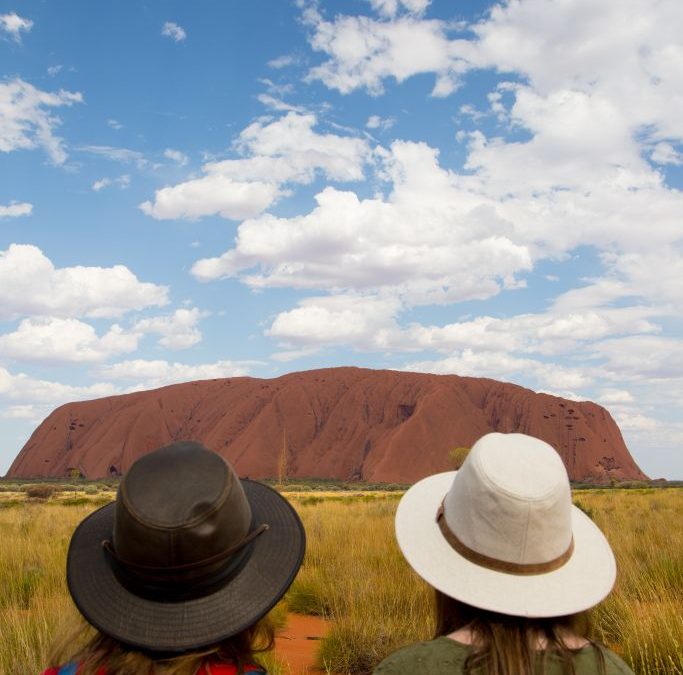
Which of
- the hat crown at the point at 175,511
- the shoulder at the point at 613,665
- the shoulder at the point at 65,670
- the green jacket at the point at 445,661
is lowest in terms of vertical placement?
the shoulder at the point at 613,665

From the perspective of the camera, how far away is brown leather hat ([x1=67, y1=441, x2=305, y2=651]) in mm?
1641

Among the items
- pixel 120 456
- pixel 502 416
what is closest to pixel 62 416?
pixel 120 456

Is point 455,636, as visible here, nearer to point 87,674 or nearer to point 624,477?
point 87,674

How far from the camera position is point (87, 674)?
1702mm

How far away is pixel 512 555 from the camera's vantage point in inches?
68.7

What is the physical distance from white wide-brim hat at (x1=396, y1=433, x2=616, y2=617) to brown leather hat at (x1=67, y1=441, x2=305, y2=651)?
0.46 meters

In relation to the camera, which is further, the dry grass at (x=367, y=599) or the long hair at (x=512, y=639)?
the dry grass at (x=367, y=599)

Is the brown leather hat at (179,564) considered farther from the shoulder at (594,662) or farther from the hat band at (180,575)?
the shoulder at (594,662)

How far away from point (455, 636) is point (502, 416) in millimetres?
93171

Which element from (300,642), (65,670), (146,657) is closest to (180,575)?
(146,657)

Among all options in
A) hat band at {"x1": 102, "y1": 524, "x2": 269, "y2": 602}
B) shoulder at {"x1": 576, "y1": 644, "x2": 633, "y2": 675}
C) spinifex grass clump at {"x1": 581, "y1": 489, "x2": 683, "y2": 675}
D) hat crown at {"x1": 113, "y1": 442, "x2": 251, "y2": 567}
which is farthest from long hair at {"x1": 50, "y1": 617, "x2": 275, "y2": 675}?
spinifex grass clump at {"x1": 581, "y1": 489, "x2": 683, "y2": 675}

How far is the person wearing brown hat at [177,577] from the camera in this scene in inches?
64.7

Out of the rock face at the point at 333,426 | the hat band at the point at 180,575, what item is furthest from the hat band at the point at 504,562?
the rock face at the point at 333,426

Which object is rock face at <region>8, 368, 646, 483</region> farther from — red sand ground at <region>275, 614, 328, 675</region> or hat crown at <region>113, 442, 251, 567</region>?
hat crown at <region>113, 442, 251, 567</region>
